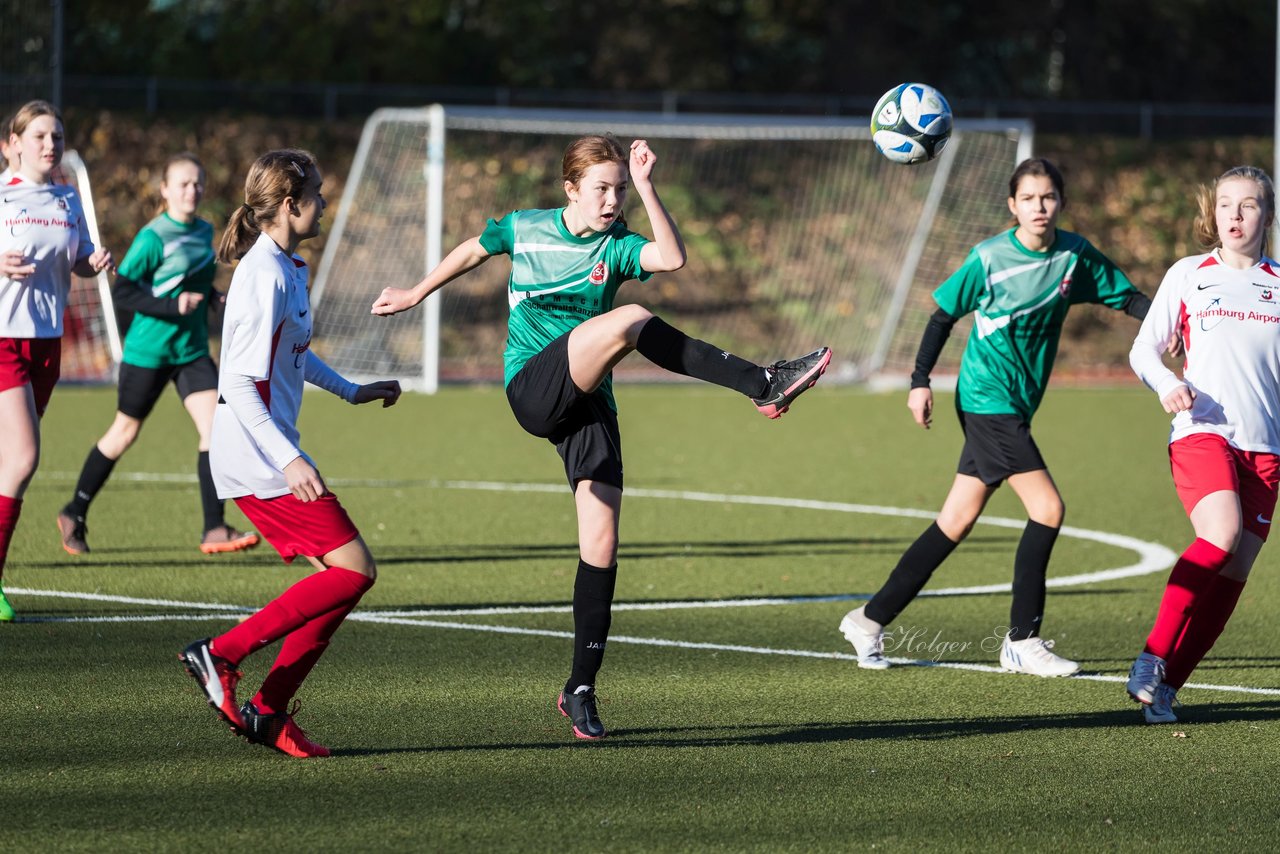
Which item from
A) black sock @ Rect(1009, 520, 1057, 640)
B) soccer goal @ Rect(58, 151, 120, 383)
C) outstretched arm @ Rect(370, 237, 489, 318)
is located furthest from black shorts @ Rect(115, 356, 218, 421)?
soccer goal @ Rect(58, 151, 120, 383)

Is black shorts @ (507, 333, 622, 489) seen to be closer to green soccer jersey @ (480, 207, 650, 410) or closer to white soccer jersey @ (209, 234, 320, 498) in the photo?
green soccer jersey @ (480, 207, 650, 410)

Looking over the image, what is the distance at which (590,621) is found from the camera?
529 centimetres

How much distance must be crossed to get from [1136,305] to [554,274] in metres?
2.44

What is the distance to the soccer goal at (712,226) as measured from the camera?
20094 millimetres

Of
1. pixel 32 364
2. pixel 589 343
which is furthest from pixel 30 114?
pixel 589 343

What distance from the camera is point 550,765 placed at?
4922 millimetres

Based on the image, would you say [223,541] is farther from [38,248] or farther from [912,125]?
[912,125]

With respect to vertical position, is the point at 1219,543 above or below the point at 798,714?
above

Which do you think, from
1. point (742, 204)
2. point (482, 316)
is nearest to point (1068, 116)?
point (742, 204)

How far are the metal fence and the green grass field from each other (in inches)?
619

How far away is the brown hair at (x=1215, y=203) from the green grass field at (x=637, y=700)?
163 centimetres

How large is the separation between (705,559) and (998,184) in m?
13.7

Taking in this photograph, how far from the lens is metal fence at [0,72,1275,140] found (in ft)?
83.6

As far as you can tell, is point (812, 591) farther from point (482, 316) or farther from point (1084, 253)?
point (482, 316)
